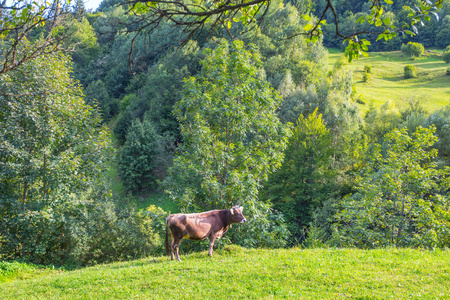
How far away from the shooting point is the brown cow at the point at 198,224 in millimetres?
12117

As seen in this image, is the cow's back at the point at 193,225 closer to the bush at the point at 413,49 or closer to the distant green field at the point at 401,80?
the distant green field at the point at 401,80

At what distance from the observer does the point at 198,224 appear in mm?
12336

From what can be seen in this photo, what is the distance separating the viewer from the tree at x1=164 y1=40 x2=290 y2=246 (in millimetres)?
17906

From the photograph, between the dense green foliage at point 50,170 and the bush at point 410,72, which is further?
the bush at point 410,72

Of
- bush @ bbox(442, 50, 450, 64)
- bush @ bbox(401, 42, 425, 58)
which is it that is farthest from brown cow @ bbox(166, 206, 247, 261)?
bush @ bbox(401, 42, 425, 58)

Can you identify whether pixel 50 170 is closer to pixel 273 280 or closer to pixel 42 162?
pixel 42 162

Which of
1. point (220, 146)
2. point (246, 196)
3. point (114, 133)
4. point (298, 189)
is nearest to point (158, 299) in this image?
point (246, 196)

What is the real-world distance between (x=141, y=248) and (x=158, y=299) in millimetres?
16773

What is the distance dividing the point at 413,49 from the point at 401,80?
80.8 ft

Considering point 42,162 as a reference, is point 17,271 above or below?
below

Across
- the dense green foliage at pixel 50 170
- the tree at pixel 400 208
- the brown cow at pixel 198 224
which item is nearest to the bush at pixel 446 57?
the tree at pixel 400 208

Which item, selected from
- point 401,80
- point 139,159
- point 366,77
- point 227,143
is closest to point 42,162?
point 227,143

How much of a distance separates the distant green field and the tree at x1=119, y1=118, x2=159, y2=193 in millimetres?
41754

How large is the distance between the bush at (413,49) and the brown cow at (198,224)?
111339 millimetres
